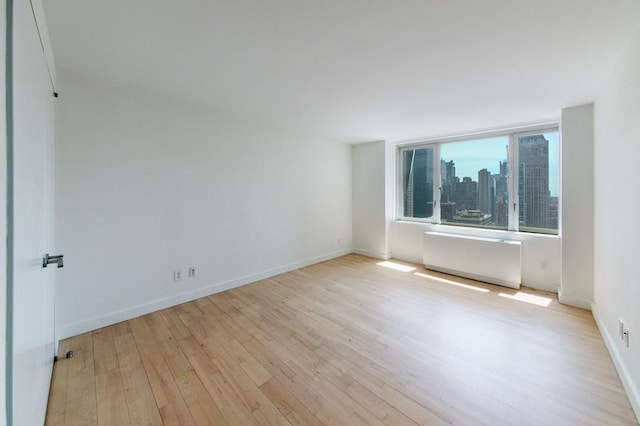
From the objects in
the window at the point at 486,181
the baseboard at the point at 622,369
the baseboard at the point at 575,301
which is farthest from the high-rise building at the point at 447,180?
the baseboard at the point at 622,369

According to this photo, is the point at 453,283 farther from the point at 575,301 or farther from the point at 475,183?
the point at 475,183

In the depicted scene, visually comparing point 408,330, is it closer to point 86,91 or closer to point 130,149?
point 130,149

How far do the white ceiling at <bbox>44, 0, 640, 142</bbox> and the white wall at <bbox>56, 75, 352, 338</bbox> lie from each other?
0.39 metres

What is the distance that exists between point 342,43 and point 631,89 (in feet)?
6.68

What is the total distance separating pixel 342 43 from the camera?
1.78 meters

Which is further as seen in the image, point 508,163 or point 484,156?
point 484,156

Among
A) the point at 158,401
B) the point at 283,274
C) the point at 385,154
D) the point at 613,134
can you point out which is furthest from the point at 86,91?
the point at 613,134

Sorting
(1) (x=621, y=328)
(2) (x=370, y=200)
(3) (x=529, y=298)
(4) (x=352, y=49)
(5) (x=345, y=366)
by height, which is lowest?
(5) (x=345, y=366)

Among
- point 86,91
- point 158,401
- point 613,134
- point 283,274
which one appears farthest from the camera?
point 283,274

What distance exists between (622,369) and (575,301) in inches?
56.8

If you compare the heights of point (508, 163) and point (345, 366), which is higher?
point (508, 163)

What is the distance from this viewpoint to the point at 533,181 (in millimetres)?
3715

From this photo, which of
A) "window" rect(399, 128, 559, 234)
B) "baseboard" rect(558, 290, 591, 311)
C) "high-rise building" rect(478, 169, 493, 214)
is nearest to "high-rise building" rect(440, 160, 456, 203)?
"window" rect(399, 128, 559, 234)


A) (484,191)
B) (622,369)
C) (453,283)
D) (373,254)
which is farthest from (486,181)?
(622,369)
